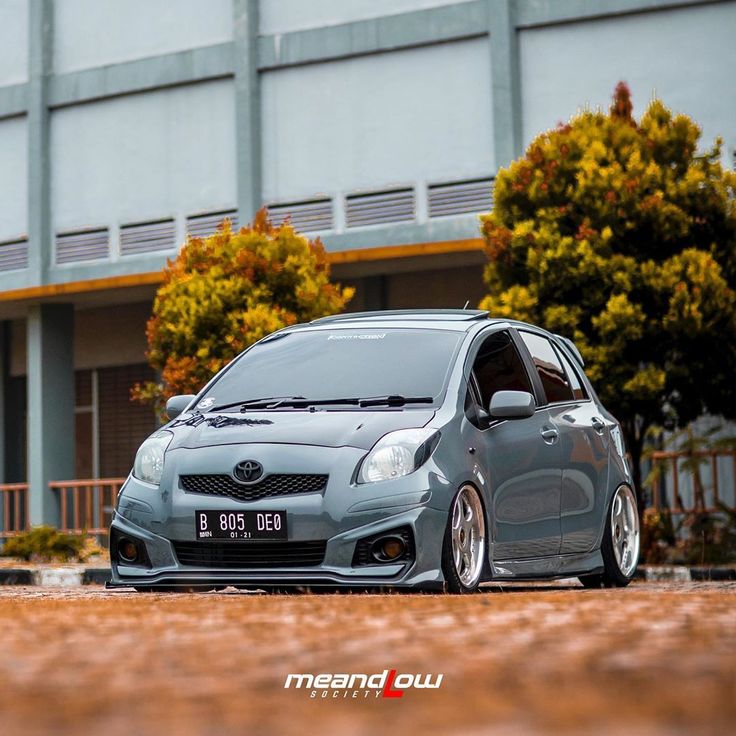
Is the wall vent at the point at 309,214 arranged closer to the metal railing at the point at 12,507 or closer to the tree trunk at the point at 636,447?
the metal railing at the point at 12,507

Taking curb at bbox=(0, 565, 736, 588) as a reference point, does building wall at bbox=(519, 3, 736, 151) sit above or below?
above

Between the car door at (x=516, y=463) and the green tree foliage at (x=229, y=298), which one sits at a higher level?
the green tree foliage at (x=229, y=298)

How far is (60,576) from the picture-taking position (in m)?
15.4

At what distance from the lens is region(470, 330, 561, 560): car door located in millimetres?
8977

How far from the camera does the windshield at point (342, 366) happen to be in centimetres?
918

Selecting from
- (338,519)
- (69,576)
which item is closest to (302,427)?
(338,519)

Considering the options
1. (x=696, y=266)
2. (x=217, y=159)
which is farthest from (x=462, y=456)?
(x=217, y=159)

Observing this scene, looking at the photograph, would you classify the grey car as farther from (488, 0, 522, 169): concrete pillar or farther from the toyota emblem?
(488, 0, 522, 169): concrete pillar

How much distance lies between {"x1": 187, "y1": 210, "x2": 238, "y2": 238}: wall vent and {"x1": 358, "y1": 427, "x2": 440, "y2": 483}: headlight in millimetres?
15483

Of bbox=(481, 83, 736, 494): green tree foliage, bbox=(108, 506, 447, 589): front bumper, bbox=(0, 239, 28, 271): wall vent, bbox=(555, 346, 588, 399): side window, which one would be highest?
bbox=(0, 239, 28, 271): wall vent

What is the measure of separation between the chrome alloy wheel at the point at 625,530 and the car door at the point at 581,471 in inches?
12.5

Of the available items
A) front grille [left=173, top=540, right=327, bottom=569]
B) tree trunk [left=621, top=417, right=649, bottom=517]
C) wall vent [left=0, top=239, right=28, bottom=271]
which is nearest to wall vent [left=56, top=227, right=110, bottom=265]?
wall vent [left=0, top=239, right=28, bottom=271]

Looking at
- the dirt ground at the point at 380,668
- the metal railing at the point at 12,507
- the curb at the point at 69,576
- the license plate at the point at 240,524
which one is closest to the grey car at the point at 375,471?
the license plate at the point at 240,524

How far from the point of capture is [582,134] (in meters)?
16.3
